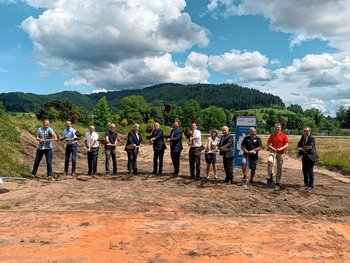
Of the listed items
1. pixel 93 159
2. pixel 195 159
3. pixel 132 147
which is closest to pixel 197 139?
pixel 195 159

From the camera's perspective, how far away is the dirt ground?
5.72 m

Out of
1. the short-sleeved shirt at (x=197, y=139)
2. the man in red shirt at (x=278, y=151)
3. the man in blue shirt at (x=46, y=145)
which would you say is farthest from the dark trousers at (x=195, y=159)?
the man in blue shirt at (x=46, y=145)

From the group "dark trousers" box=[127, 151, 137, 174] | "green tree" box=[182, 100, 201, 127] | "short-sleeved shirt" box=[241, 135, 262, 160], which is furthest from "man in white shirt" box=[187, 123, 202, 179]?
"green tree" box=[182, 100, 201, 127]

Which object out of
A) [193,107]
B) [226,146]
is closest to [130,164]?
[226,146]

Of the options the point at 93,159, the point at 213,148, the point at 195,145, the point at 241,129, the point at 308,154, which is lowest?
the point at 93,159

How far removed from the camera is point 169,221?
7.46 m

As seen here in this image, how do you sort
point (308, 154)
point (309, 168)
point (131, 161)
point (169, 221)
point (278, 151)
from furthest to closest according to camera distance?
point (131, 161) < point (278, 151) < point (309, 168) < point (308, 154) < point (169, 221)

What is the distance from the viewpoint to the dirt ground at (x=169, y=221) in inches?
225

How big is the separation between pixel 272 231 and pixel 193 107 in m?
92.3

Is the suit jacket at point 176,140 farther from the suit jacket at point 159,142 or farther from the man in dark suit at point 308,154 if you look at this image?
the man in dark suit at point 308,154

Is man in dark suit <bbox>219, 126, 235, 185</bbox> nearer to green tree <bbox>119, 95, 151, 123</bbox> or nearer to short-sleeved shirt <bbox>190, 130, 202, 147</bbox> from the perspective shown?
short-sleeved shirt <bbox>190, 130, 202, 147</bbox>

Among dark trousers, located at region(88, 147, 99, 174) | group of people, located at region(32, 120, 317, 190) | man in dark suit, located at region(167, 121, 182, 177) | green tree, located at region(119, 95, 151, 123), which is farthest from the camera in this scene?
green tree, located at region(119, 95, 151, 123)

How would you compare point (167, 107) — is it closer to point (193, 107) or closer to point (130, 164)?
point (193, 107)

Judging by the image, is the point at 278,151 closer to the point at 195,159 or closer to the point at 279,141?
the point at 279,141
